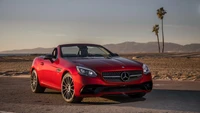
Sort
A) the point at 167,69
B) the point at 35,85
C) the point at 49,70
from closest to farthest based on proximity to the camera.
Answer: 1. the point at 49,70
2. the point at 35,85
3. the point at 167,69

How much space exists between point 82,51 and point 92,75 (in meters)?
1.78

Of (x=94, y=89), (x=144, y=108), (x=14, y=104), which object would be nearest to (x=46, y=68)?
(x=14, y=104)

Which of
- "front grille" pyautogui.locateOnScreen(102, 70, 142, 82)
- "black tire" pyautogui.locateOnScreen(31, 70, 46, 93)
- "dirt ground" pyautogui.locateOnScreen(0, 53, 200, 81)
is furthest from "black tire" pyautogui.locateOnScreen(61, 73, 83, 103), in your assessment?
"dirt ground" pyautogui.locateOnScreen(0, 53, 200, 81)

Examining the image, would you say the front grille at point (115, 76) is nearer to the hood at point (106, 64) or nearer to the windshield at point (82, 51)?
the hood at point (106, 64)

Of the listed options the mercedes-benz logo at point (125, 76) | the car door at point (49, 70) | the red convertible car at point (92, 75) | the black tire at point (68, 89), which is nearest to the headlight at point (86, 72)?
the red convertible car at point (92, 75)

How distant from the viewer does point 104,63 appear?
7.98 m

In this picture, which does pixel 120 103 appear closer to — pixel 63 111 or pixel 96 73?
pixel 96 73

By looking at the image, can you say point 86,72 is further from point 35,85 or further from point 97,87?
point 35,85

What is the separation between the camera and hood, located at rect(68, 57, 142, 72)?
304 inches

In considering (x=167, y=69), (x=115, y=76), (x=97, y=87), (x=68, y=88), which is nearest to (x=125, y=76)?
(x=115, y=76)

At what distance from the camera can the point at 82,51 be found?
30.4 feet

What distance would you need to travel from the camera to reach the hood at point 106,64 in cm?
773

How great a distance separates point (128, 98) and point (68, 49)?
2.13m

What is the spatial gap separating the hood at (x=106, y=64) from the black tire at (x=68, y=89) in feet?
1.41
